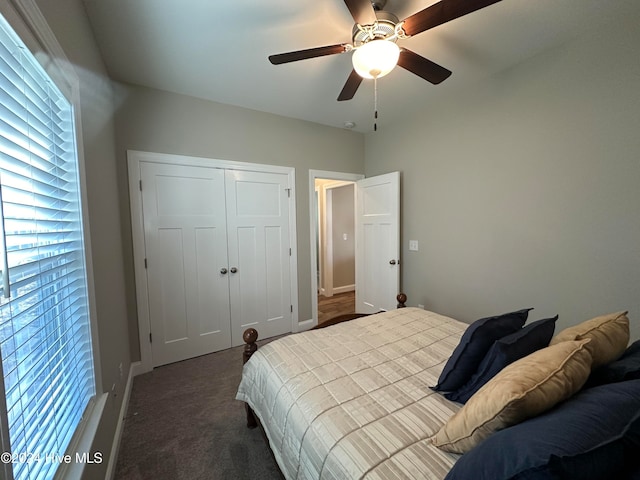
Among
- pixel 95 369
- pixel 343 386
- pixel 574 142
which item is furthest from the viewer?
pixel 574 142

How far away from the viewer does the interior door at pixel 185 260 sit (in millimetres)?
2473

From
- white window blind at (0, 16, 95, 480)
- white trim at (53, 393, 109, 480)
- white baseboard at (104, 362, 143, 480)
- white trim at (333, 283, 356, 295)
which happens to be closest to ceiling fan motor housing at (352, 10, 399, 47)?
white window blind at (0, 16, 95, 480)

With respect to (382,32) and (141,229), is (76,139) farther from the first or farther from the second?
(382,32)

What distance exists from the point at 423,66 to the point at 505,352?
1.71 meters

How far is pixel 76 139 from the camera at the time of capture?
1.21m

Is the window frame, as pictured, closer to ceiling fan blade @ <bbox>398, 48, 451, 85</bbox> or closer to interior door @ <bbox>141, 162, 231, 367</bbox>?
interior door @ <bbox>141, 162, 231, 367</bbox>

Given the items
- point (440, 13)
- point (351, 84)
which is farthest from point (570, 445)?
point (351, 84)

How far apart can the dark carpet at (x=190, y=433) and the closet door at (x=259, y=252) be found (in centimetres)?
75

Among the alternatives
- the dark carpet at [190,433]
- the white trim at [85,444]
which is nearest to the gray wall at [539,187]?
the dark carpet at [190,433]

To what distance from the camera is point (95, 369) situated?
130 cm

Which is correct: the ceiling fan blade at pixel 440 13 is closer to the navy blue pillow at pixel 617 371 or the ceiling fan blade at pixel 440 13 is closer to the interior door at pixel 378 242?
the navy blue pillow at pixel 617 371

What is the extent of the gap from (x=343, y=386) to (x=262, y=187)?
7.68 feet

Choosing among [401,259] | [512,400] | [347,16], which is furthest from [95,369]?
[401,259]

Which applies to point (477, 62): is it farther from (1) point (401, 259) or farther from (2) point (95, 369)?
(2) point (95, 369)
